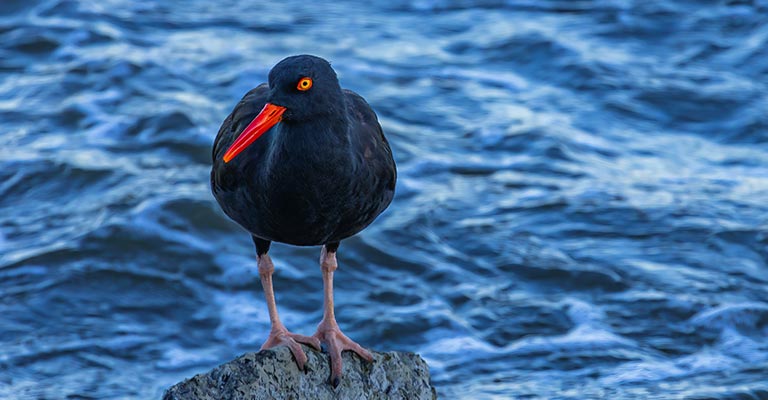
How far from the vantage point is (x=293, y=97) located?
4.34 meters

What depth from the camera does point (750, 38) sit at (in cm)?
1148

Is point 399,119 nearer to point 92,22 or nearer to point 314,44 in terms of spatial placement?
point 314,44

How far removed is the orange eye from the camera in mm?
4332

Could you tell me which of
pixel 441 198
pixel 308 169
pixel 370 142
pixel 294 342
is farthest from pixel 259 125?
pixel 441 198

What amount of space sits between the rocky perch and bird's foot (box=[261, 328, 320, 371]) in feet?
0.10

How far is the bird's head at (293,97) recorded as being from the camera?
4320 mm

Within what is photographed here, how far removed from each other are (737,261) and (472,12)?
5442mm

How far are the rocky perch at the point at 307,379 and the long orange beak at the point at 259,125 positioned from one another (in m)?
0.84

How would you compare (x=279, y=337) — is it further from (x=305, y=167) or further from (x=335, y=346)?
(x=305, y=167)

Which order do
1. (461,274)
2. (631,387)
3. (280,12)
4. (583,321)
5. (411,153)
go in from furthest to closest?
(280,12)
(411,153)
(461,274)
(583,321)
(631,387)

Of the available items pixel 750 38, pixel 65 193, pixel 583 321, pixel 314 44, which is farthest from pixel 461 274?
pixel 750 38

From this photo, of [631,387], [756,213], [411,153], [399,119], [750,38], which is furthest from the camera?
[750,38]

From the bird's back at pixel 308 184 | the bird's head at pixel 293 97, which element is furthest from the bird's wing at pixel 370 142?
the bird's head at pixel 293 97

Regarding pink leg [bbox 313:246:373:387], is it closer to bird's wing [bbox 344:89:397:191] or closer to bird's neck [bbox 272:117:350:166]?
bird's wing [bbox 344:89:397:191]
